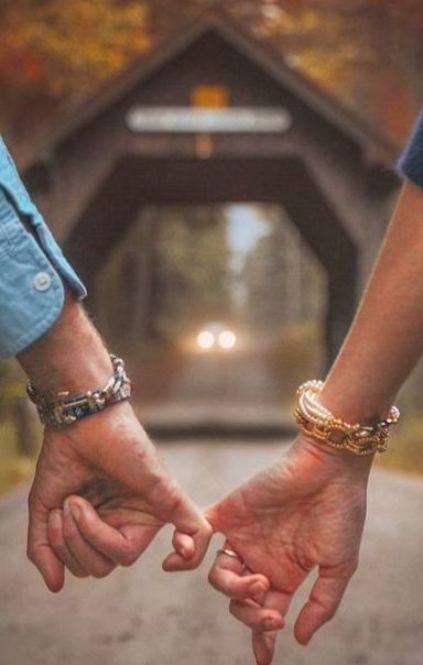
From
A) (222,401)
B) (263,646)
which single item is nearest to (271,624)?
(263,646)

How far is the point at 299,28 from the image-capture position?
516 inches

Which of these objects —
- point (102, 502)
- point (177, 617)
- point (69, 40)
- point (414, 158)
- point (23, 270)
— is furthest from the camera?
point (69, 40)

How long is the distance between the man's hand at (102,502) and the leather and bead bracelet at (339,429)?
10.0 inches

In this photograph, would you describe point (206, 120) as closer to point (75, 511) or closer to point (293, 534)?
point (293, 534)

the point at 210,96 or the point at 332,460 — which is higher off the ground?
the point at 332,460

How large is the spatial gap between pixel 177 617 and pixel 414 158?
9.96 ft

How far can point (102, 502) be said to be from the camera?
2.07 meters

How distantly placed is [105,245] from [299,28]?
3633 millimetres

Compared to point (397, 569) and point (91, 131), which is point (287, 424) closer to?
point (91, 131)

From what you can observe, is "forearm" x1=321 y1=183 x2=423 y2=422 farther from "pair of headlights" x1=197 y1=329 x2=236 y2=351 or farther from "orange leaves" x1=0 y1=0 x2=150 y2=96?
"pair of headlights" x1=197 y1=329 x2=236 y2=351

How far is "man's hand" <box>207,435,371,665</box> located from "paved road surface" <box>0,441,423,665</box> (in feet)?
5.03

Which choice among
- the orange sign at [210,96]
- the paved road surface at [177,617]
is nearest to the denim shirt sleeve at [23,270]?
the paved road surface at [177,617]

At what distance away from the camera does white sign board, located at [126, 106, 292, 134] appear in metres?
10.5

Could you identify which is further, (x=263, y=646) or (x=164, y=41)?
(x=164, y=41)
